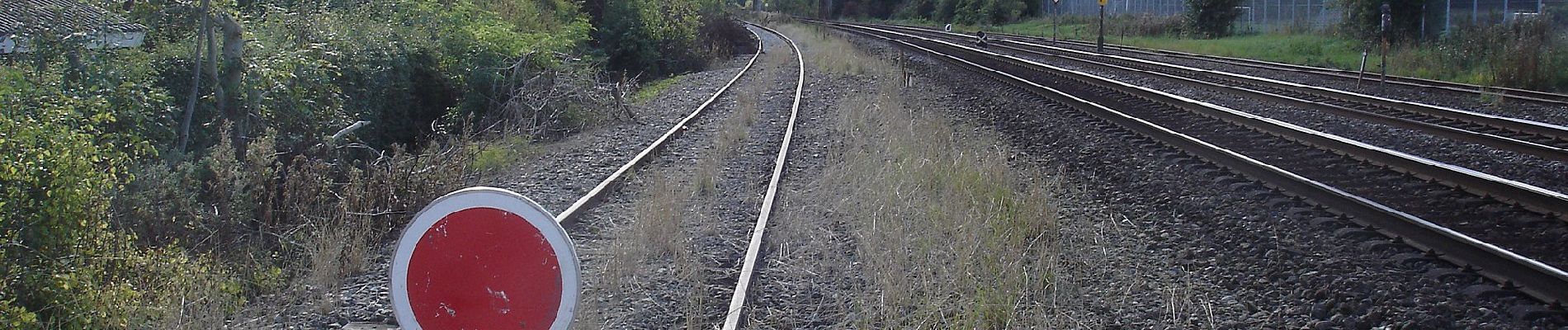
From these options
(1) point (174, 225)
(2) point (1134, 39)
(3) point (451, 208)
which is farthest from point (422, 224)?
(2) point (1134, 39)

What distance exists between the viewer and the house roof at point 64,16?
30.6 feet

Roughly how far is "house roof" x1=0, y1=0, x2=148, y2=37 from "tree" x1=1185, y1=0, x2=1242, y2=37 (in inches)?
1430

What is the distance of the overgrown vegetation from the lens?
590 cm

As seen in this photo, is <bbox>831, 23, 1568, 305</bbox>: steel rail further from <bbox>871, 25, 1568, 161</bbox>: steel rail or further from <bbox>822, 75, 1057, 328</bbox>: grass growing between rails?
<bbox>822, 75, 1057, 328</bbox>: grass growing between rails

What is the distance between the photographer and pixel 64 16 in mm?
9477

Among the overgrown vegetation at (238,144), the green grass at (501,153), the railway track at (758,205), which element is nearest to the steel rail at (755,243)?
the railway track at (758,205)

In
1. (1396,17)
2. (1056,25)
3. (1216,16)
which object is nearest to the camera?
(1396,17)

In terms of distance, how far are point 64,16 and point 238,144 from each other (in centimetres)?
162

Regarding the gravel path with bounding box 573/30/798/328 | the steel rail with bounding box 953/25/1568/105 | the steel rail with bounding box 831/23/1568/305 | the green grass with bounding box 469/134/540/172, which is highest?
the steel rail with bounding box 831/23/1568/305

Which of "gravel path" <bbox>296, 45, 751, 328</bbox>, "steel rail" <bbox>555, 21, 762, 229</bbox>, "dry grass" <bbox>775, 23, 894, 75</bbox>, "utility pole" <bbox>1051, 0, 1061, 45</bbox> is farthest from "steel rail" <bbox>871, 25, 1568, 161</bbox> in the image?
"utility pole" <bbox>1051, 0, 1061, 45</bbox>

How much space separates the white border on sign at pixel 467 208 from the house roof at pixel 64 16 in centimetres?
783

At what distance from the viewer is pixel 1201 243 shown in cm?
764

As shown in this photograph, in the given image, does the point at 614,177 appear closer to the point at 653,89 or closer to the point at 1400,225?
the point at 1400,225

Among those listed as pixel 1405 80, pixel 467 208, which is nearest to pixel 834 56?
pixel 1405 80
